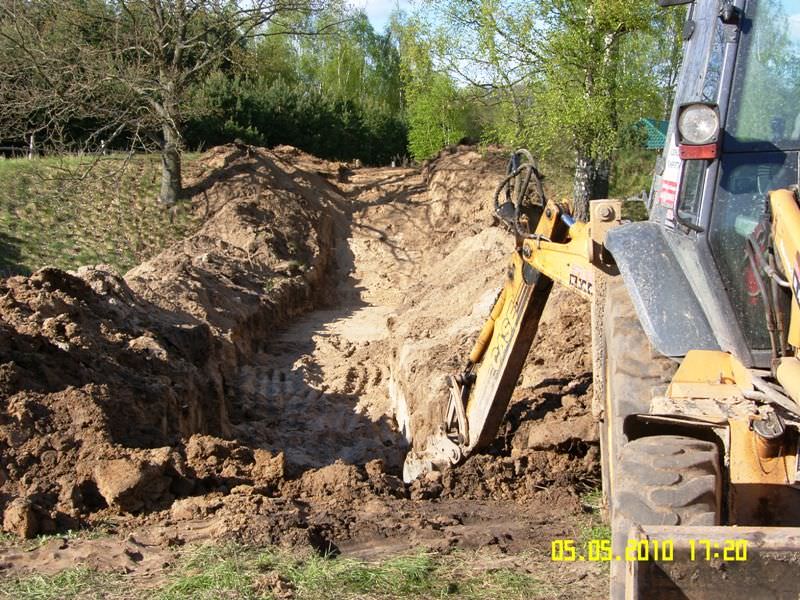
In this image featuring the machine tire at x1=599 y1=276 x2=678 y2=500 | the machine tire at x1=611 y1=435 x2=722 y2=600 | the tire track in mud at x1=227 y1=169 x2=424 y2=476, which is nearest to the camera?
the machine tire at x1=611 y1=435 x2=722 y2=600

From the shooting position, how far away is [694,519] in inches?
127

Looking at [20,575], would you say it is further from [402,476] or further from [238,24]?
[238,24]

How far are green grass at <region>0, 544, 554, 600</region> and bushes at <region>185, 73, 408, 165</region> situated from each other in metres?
20.6

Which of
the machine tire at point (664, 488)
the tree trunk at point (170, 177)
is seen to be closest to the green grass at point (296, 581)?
the machine tire at point (664, 488)

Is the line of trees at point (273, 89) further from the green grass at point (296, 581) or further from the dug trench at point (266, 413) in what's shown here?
the green grass at point (296, 581)

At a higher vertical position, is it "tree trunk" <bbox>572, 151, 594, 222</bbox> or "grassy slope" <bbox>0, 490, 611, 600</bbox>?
"tree trunk" <bbox>572, 151, 594, 222</bbox>

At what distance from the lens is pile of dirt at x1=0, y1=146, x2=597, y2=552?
554 cm

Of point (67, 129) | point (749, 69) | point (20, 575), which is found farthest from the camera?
point (67, 129)

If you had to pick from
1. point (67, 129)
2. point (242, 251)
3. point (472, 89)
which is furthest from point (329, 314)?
point (67, 129)

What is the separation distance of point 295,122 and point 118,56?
11010 mm

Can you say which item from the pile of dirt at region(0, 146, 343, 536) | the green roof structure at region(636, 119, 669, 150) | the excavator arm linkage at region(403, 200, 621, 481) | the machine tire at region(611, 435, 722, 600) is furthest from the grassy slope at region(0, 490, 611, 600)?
the green roof structure at region(636, 119, 669, 150)

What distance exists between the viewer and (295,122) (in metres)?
28.7

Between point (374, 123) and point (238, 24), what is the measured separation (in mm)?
12568

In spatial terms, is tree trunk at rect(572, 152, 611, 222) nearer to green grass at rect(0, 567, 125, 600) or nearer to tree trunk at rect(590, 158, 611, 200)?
tree trunk at rect(590, 158, 611, 200)
